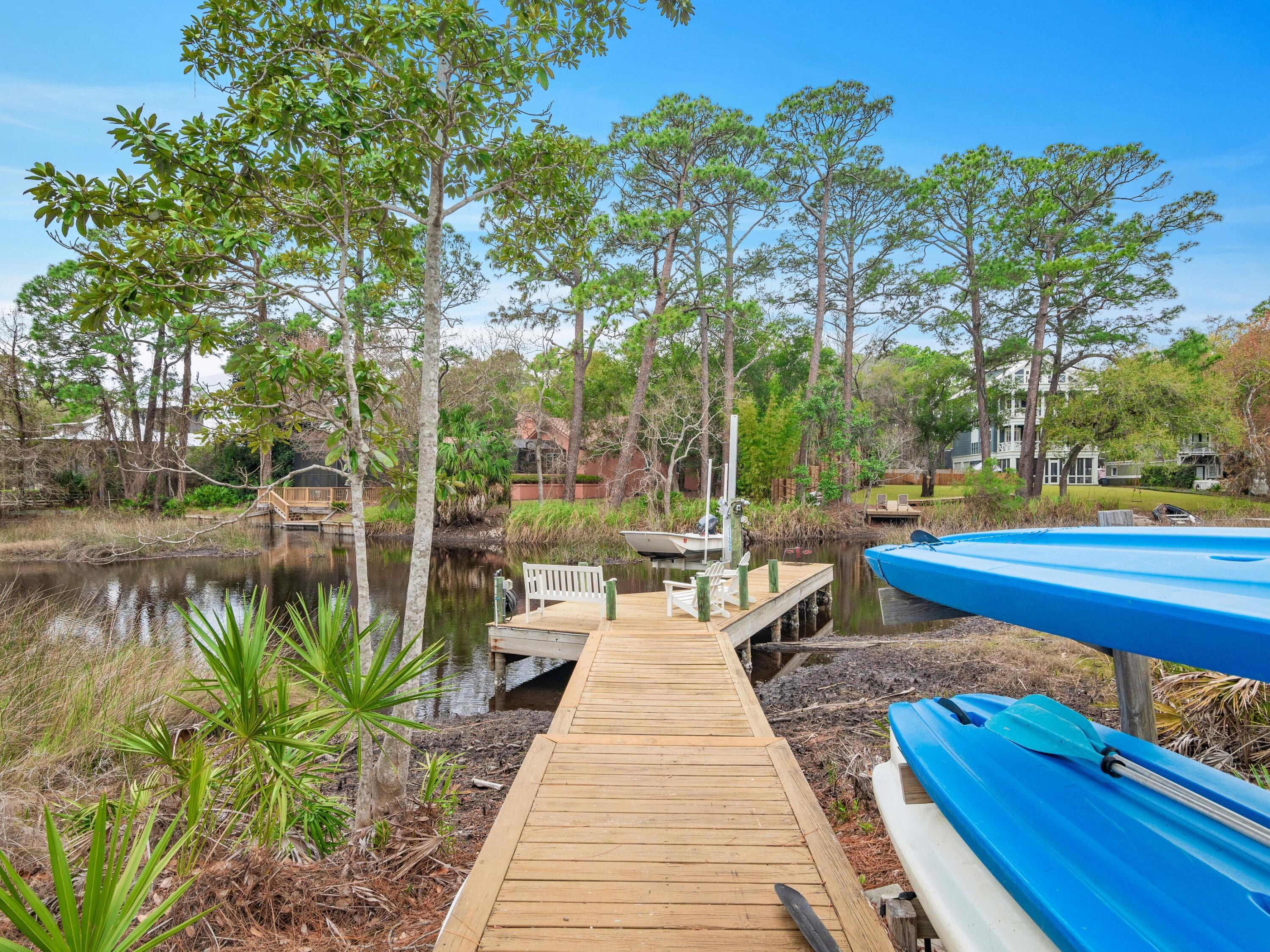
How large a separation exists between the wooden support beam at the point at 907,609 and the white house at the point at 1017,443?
2495 cm

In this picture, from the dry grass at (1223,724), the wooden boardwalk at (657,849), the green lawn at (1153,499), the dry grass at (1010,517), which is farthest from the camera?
the dry grass at (1010,517)

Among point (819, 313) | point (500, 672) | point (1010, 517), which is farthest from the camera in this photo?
point (819, 313)

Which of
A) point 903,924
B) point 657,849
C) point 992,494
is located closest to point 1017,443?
point 992,494

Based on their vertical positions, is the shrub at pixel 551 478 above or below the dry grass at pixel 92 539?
above

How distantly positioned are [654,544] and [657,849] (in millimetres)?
11343

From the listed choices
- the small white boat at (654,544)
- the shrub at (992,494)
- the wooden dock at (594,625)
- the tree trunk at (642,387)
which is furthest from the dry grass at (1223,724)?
the shrub at (992,494)

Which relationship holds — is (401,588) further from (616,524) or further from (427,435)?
(427,435)

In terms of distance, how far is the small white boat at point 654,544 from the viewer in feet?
46.0

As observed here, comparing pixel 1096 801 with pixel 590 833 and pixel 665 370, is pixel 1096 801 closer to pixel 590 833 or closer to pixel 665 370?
pixel 590 833

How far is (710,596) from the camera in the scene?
8.62m

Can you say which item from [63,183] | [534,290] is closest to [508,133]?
[63,183]

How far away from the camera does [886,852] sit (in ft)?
11.0

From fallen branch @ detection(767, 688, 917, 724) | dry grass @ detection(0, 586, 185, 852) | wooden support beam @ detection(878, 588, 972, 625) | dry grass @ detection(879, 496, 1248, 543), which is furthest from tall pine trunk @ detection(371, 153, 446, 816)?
dry grass @ detection(879, 496, 1248, 543)

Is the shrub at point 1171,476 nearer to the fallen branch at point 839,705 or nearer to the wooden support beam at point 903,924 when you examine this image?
the fallen branch at point 839,705
